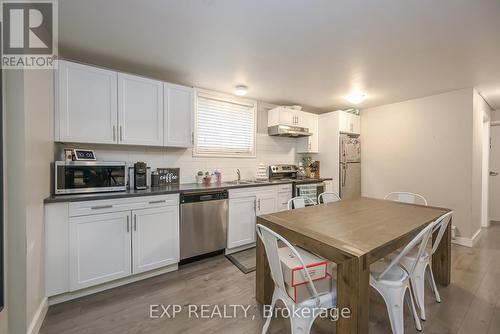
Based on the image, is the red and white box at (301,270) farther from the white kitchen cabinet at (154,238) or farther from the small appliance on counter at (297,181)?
the small appliance on counter at (297,181)

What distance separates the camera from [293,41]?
6.55ft

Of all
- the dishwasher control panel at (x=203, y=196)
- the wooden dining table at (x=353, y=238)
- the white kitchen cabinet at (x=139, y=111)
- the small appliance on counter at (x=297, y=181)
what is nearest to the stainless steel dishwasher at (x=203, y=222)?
the dishwasher control panel at (x=203, y=196)

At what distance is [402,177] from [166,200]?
13.1 feet

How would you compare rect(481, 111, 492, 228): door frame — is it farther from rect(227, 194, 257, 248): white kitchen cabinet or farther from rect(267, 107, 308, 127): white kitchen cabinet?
rect(227, 194, 257, 248): white kitchen cabinet

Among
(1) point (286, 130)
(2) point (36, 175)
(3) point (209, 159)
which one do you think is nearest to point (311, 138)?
(1) point (286, 130)

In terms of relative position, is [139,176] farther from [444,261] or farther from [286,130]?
[444,261]

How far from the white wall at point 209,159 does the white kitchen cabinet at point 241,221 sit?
71 cm

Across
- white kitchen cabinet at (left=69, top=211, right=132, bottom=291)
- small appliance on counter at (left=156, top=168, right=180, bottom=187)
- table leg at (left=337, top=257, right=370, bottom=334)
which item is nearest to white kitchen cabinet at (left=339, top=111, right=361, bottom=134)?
small appliance on counter at (left=156, top=168, right=180, bottom=187)

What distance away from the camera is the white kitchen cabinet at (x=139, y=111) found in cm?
237

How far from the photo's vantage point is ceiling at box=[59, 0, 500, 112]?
1571mm

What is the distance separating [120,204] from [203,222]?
930 millimetres

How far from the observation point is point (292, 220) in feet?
5.74

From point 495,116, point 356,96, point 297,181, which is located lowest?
point 297,181

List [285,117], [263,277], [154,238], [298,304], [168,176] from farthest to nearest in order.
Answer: [285,117] → [168,176] → [154,238] → [263,277] → [298,304]
